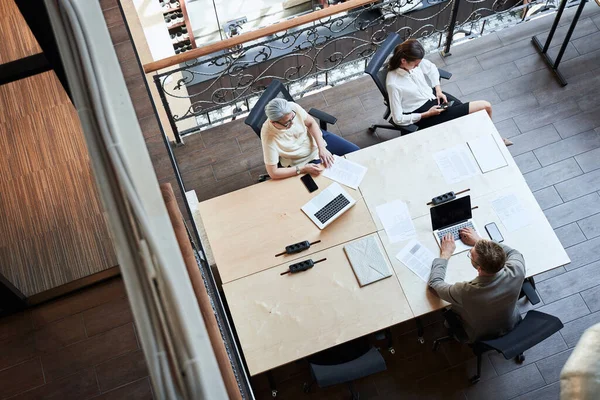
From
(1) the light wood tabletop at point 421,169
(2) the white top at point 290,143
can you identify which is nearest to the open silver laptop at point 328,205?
(1) the light wood tabletop at point 421,169

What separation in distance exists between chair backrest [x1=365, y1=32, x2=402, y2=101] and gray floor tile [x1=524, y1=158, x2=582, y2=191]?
1.40 metres

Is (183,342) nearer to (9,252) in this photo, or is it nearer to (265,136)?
(265,136)

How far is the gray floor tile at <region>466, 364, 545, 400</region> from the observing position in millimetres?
3902

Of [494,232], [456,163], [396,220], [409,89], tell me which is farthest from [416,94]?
[494,232]

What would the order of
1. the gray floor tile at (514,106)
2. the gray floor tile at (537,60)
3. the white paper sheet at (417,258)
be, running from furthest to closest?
1. the gray floor tile at (537,60)
2. the gray floor tile at (514,106)
3. the white paper sheet at (417,258)

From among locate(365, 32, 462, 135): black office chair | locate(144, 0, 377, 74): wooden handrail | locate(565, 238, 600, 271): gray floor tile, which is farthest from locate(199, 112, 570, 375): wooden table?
locate(144, 0, 377, 74): wooden handrail

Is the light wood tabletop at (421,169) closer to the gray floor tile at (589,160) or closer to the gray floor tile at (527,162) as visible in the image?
the gray floor tile at (527,162)

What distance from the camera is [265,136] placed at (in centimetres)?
402

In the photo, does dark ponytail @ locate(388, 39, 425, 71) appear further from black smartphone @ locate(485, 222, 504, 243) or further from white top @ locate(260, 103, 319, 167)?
black smartphone @ locate(485, 222, 504, 243)

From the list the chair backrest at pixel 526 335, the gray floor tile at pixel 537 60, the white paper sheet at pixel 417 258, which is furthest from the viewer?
the gray floor tile at pixel 537 60

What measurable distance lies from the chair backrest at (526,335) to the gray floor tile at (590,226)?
1.34 metres

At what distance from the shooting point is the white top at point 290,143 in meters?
4.01

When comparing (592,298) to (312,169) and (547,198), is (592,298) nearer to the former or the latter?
(547,198)

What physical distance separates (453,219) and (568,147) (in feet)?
5.81
